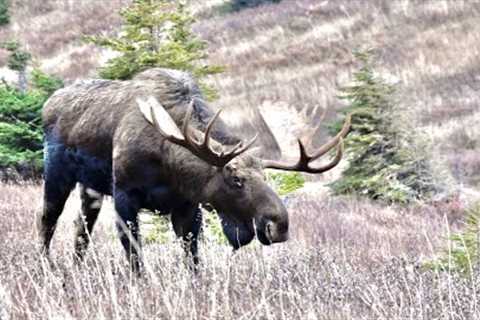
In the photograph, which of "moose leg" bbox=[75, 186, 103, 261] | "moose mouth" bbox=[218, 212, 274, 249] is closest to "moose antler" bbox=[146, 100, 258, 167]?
"moose mouth" bbox=[218, 212, 274, 249]

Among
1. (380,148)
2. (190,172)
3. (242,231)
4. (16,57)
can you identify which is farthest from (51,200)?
(16,57)

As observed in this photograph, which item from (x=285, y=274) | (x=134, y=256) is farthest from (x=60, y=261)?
(x=285, y=274)

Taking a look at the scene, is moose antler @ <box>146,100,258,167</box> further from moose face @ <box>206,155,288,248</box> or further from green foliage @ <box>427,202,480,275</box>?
green foliage @ <box>427,202,480,275</box>

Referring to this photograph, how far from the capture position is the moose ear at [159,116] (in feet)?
17.9

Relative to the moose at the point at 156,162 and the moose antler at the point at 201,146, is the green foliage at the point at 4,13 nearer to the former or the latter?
the moose at the point at 156,162

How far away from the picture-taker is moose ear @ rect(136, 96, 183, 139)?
545cm

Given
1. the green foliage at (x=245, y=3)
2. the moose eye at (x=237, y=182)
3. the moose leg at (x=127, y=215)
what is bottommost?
the green foliage at (x=245, y=3)

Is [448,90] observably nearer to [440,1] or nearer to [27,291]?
[440,1]

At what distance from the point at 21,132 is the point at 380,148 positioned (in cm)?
594

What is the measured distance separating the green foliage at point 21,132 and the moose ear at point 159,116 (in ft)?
28.2

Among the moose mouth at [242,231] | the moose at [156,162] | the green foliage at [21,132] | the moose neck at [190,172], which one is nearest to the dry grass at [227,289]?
the moose mouth at [242,231]

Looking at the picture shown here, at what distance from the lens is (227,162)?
5.62 metres

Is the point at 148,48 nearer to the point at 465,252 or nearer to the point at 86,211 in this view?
the point at 86,211

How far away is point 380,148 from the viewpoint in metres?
16.0
